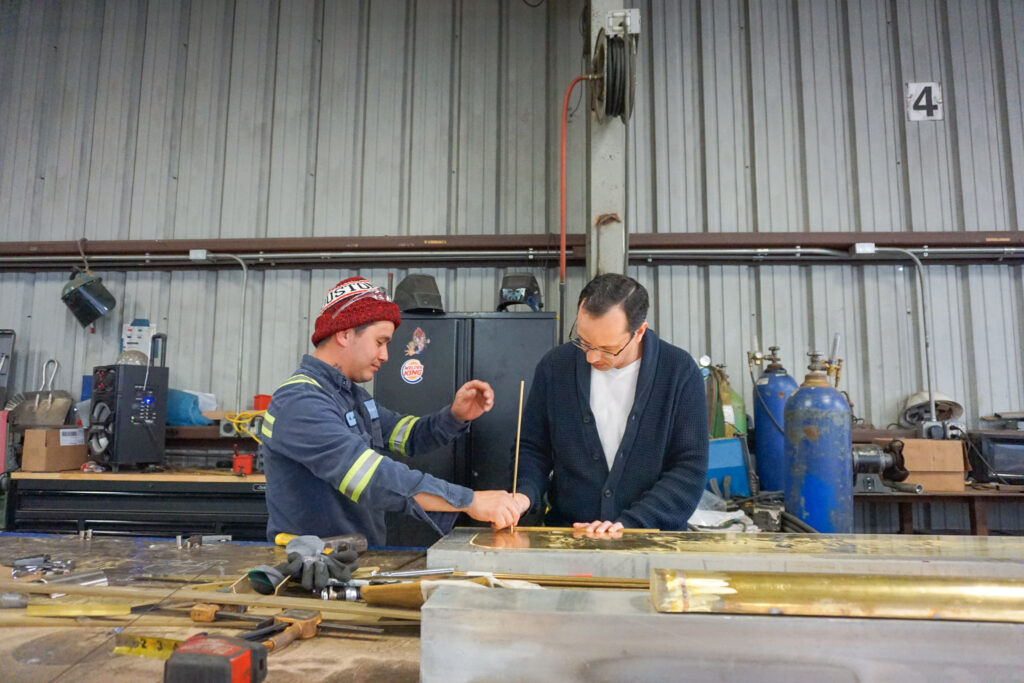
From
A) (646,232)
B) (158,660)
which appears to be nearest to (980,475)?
(646,232)

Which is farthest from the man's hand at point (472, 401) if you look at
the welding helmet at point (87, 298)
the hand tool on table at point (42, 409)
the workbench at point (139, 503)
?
the welding helmet at point (87, 298)

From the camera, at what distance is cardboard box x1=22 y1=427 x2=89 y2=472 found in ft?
11.8

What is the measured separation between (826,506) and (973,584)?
88.7 inches

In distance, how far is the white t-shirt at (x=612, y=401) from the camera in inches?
70.7

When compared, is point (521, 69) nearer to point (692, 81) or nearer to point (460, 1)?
point (460, 1)

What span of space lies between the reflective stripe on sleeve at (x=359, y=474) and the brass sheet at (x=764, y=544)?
1.02 ft

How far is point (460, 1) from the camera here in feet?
14.9

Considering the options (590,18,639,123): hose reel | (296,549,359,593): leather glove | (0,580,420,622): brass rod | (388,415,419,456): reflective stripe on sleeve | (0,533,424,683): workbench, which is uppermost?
(590,18,639,123): hose reel

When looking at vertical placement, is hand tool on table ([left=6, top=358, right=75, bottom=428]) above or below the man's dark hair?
below

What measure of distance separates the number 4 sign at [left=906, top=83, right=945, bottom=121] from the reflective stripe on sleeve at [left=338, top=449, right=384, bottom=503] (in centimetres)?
469

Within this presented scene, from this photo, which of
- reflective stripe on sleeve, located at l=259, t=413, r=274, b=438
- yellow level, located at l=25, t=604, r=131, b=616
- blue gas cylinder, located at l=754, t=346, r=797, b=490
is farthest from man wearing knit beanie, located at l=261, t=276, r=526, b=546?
blue gas cylinder, located at l=754, t=346, r=797, b=490

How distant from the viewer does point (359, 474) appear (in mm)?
1438

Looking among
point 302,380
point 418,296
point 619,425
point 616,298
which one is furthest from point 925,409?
point 302,380

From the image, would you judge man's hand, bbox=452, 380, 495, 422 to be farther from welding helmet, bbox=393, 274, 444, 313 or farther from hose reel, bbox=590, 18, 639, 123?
hose reel, bbox=590, 18, 639, 123
